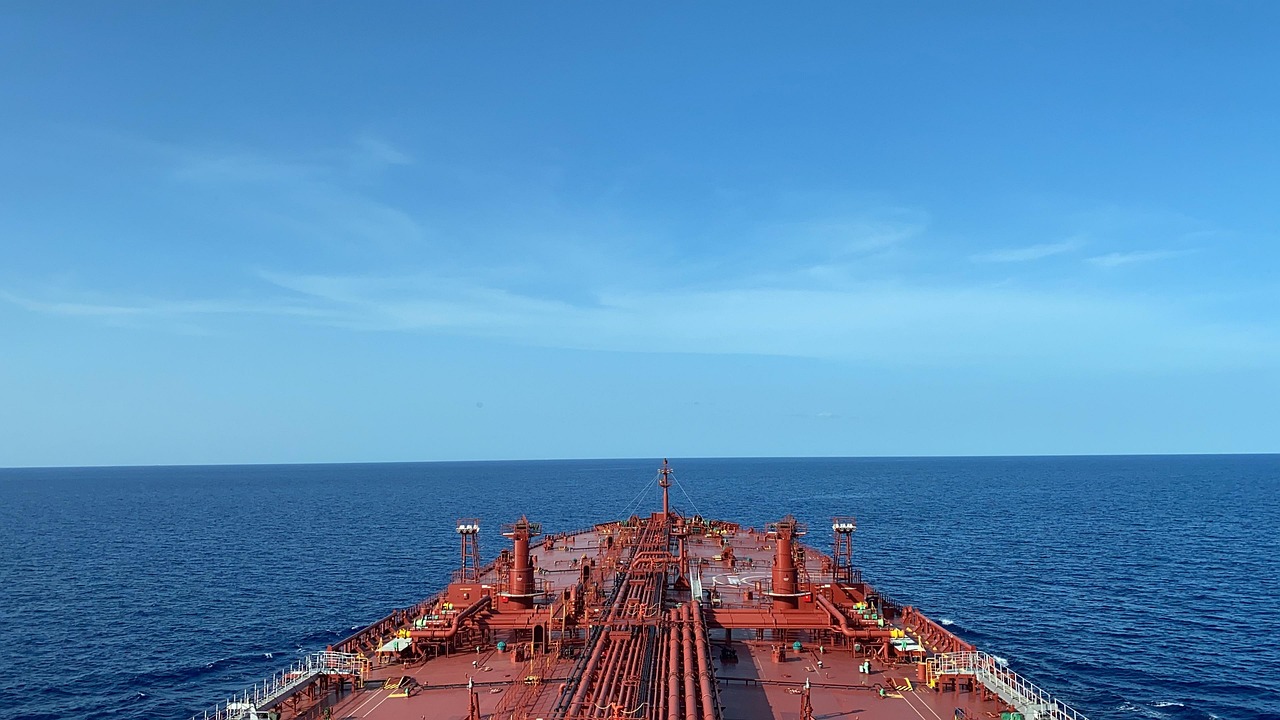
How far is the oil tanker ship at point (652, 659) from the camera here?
1393 inches

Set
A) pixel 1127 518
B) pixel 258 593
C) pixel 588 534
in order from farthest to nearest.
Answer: pixel 1127 518, pixel 588 534, pixel 258 593

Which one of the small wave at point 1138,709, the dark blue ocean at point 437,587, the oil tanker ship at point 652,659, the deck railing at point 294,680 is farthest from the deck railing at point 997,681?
the deck railing at point 294,680

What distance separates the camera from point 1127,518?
176875mm

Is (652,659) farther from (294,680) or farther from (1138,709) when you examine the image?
(1138,709)

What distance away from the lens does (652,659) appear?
38625mm

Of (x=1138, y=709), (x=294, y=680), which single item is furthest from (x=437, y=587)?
(x=1138, y=709)

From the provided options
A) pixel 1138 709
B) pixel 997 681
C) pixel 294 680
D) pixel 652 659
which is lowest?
pixel 1138 709

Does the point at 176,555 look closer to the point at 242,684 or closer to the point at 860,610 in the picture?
the point at 242,684

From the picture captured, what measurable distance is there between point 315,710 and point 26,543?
145 m

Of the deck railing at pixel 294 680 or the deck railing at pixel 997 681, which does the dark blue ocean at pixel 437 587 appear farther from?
the deck railing at pixel 997 681

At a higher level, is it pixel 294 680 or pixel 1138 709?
pixel 294 680

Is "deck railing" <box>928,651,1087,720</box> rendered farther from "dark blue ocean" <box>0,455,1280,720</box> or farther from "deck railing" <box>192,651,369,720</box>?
"deck railing" <box>192,651,369,720</box>

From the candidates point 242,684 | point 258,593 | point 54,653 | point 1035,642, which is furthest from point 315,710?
point 258,593

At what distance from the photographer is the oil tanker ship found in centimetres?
3538
